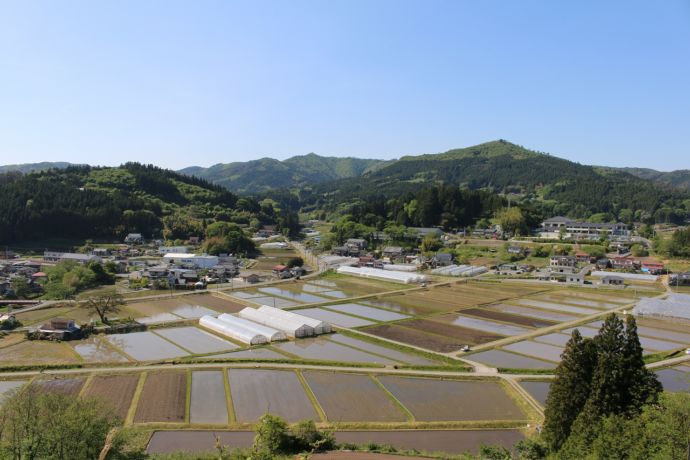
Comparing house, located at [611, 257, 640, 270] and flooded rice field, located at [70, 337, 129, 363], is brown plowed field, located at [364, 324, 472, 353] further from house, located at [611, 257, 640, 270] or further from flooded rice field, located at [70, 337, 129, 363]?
house, located at [611, 257, 640, 270]

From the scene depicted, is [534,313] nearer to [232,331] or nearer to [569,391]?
[569,391]

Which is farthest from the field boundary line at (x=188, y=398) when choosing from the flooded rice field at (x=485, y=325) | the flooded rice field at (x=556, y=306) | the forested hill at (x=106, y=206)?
the forested hill at (x=106, y=206)

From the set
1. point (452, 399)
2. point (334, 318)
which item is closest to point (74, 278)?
point (334, 318)

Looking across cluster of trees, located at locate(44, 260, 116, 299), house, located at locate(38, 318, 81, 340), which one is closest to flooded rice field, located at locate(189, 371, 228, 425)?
house, located at locate(38, 318, 81, 340)

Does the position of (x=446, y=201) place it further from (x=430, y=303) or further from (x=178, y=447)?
Answer: (x=178, y=447)

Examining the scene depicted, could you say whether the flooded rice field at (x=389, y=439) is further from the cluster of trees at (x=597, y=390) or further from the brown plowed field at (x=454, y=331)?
the brown plowed field at (x=454, y=331)

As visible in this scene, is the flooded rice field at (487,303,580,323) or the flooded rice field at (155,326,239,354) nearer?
the flooded rice field at (155,326,239,354)
